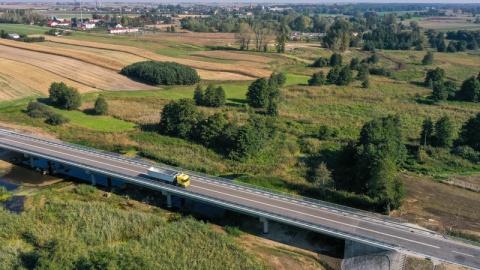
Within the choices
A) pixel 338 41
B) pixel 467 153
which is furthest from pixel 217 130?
pixel 338 41

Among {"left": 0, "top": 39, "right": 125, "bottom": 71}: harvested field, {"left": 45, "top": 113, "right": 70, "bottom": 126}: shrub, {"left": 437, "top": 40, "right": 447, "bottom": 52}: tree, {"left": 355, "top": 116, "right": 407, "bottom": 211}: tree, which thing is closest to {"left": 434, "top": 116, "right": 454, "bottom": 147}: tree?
{"left": 355, "top": 116, "right": 407, "bottom": 211}: tree

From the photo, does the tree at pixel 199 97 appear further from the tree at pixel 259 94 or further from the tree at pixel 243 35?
the tree at pixel 243 35

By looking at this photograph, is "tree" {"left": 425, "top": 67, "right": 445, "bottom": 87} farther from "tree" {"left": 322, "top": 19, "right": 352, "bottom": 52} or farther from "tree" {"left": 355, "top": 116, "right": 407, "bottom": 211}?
"tree" {"left": 322, "top": 19, "right": 352, "bottom": 52}

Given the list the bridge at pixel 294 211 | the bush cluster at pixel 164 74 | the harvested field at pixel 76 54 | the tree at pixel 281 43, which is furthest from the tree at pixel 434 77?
the harvested field at pixel 76 54

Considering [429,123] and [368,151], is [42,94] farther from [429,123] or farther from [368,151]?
[429,123]

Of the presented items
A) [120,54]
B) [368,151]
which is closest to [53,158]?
[368,151]

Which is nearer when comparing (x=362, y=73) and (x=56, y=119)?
(x=56, y=119)

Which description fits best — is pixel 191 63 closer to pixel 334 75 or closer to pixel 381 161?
pixel 334 75
